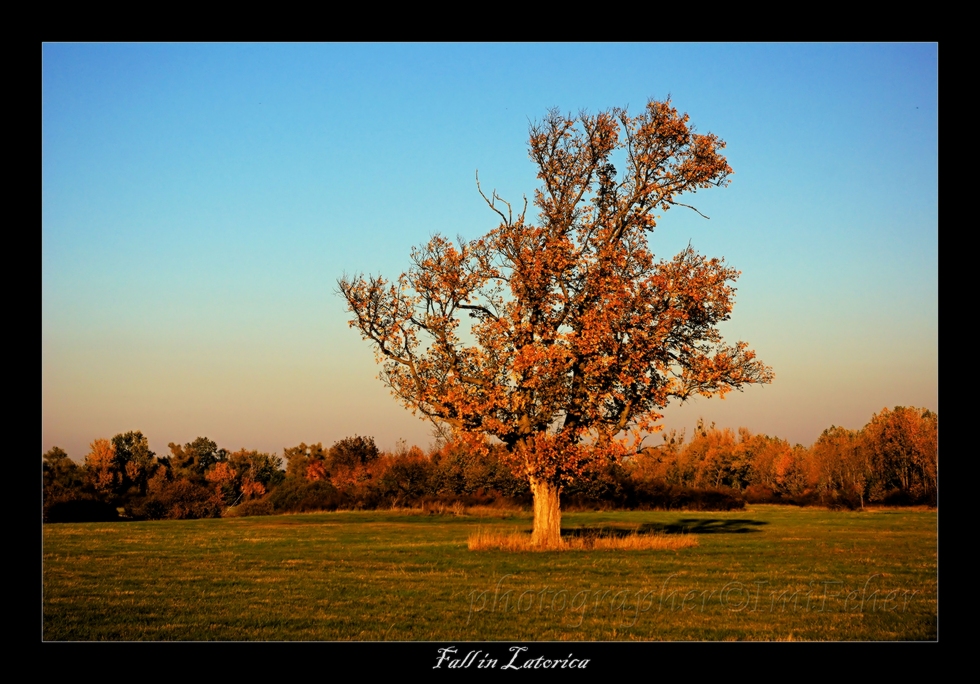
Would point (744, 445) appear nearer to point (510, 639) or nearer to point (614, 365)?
point (614, 365)

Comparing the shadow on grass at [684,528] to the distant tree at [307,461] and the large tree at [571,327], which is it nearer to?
the large tree at [571,327]

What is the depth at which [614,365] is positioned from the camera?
97.3ft

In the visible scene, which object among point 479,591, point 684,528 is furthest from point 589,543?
point 684,528

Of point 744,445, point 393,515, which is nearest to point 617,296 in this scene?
point 393,515

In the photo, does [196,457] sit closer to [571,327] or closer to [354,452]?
[354,452]

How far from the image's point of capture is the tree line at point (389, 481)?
60.8 m

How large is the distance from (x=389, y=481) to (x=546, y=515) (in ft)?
130

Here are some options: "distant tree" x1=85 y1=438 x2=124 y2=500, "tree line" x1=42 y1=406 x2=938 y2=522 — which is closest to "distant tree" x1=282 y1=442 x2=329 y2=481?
"tree line" x1=42 y1=406 x2=938 y2=522

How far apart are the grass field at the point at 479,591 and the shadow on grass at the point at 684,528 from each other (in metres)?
4.88

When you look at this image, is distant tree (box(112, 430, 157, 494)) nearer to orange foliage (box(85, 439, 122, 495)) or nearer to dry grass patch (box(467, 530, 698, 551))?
orange foliage (box(85, 439, 122, 495))

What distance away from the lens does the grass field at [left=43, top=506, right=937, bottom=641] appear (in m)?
16.1

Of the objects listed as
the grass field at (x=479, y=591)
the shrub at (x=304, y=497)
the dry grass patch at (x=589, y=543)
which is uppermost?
the grass field at (x=479, y=591)

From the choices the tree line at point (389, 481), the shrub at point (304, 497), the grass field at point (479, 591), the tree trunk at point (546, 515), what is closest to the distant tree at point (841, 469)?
the tree line at point (389, 481)

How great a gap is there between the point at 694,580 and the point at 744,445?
86.4 m
